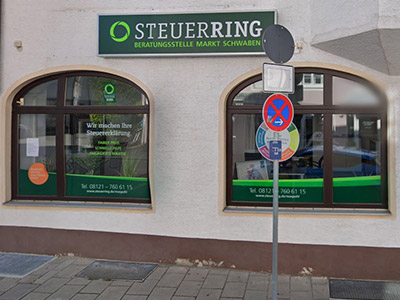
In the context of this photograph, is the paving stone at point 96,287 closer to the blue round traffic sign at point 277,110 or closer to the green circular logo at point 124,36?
the blue round traffic sign at point 277,110

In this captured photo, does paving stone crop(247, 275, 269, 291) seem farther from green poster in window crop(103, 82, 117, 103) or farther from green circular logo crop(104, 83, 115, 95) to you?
green circular logo crop(104, 83, 115, 95)

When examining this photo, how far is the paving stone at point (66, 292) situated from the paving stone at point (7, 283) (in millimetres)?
709

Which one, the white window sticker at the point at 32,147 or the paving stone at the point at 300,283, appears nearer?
the paving stone at the point at 300,283

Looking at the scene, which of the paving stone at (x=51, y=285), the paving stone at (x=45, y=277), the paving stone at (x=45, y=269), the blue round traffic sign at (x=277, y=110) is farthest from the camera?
the paving stone at (x=45, y=269)

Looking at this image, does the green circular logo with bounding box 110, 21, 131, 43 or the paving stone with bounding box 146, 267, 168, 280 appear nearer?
the paving stone with bounding box 146, 267, 168, 280

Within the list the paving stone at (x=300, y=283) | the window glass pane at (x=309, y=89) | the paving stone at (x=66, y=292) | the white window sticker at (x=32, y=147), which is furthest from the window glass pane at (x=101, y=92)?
the paving stone at (x=300, y=283)

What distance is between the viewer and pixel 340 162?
5.79 meters

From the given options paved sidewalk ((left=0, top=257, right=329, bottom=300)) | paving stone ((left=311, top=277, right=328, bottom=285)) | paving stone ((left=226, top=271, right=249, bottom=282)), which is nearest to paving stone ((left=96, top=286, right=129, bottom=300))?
paved sidewalk ((left=0, top=257, right=329, bottom=300))

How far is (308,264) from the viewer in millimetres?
5609

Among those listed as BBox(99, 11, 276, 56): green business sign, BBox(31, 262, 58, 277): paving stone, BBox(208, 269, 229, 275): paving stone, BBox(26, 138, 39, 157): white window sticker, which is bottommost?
BBox(208, 269, 229, 275): paving stone

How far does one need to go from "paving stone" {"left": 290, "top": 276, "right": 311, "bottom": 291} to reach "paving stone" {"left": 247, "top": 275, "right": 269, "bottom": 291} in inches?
13.4

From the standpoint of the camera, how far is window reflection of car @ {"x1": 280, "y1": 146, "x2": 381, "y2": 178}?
5.73m

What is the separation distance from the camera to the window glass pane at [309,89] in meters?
5.81

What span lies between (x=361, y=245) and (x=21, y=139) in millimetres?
5565
